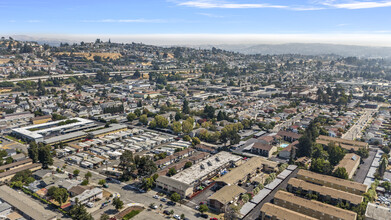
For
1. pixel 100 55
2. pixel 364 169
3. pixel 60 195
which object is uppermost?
pixel 100 55

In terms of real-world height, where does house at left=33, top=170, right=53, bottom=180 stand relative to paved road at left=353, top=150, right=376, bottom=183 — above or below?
above

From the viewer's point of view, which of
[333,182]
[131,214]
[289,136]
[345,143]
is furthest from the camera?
[289,136]

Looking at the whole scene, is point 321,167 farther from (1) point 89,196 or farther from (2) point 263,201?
(1) point 89,196

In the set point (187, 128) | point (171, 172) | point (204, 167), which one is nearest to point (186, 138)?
point (187, 128)

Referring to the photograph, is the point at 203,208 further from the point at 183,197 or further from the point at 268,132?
the point at 268,132

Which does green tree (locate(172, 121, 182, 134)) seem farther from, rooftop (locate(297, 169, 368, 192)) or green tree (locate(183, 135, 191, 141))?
rooftop (locate(297, 169, 368, 192))

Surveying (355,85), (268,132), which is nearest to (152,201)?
(268,132)

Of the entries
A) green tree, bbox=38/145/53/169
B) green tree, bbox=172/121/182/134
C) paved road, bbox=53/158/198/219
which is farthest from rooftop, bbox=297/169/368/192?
green tree, bbox=38/145/53/169

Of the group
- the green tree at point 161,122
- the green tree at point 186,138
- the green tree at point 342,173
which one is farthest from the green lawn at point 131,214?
the green tree at point 161,122
